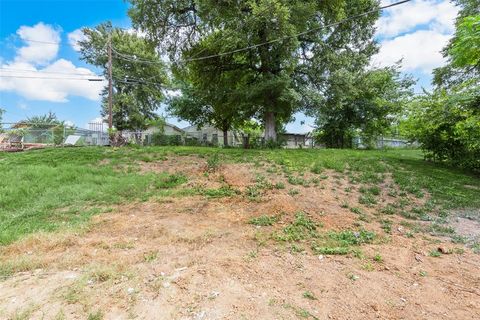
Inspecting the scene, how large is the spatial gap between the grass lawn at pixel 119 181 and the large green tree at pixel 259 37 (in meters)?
3.77

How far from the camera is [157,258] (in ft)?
11.1

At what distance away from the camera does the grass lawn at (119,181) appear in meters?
5.09

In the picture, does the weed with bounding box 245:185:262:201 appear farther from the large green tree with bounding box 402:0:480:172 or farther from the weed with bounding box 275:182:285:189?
the large green tree with bounding box 402:0:480:172

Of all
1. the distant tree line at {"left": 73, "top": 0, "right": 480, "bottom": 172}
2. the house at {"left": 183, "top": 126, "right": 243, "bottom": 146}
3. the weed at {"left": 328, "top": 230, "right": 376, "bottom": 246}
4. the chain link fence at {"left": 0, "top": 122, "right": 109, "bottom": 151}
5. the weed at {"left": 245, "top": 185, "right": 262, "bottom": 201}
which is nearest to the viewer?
the weed at {"left": 328, "top": 230, "right": 376, "bottom": 246}

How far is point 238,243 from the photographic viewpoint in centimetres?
377

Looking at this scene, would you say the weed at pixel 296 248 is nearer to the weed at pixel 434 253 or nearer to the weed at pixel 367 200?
the weed at pixel 434 253

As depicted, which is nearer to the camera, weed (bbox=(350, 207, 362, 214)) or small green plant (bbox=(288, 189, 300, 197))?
weed (bbox=(350, 207, 362, 214))

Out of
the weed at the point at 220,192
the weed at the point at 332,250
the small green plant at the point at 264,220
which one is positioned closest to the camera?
the weed at the point at 332,250

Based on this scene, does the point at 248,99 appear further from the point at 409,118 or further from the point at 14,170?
the point at 14,170

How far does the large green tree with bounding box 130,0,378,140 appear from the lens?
Answer: 32.5 feet

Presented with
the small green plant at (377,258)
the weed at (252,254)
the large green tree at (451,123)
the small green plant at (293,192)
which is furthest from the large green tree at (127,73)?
the small green plant at (377,258)

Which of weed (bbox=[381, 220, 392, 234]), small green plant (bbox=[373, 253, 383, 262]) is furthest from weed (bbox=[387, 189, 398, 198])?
small green plant (bbox=[373, 253, 383, 262])

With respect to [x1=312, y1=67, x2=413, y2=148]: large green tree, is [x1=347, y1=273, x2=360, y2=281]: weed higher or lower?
lower

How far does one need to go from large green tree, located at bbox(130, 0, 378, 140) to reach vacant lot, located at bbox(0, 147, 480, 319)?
198 inches
